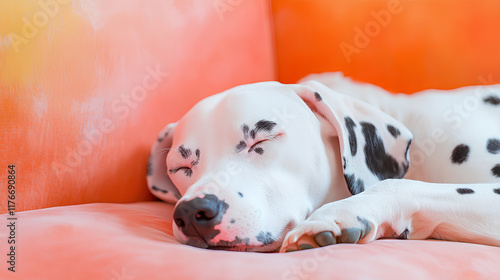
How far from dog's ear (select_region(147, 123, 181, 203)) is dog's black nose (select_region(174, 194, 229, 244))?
57 cm

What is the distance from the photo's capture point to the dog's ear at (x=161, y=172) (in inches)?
70.1

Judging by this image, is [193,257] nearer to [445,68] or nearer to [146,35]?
[146,35]

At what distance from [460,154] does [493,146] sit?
0.12m

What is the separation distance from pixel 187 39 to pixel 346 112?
73cm

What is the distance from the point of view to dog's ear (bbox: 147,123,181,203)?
1.78m

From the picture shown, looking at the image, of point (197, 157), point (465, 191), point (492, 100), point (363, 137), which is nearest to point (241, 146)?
point (197, 157)

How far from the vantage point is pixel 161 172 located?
1.79 meters

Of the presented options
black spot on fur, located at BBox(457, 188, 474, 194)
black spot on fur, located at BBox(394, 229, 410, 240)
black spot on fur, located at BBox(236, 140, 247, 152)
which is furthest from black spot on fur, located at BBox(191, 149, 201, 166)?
black spot on fur, located at BBox(457, 188, 474, 194)

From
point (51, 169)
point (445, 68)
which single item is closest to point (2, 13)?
point (51, 169)

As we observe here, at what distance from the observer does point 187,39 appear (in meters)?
2.01

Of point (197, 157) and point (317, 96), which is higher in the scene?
point (317, 96)

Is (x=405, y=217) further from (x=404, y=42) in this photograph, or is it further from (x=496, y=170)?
(x=404, y=42)

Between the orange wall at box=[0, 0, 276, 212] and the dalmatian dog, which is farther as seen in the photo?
the orange wall at box=[0, 0, 276, 212]

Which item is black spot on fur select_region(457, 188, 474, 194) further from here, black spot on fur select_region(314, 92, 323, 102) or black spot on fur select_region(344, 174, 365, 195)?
black spot on fur select_region(314, 92, 323, 102)
